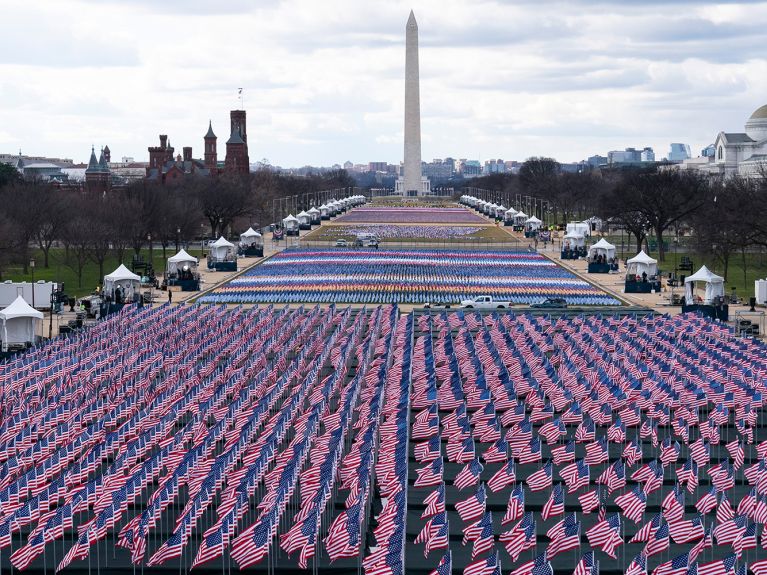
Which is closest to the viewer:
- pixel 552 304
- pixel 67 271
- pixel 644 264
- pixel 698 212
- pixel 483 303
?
pixel 483 303

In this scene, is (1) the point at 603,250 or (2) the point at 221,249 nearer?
(2) the point at 221,249

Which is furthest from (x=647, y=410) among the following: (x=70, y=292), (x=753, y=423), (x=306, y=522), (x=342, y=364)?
(x=70, y=292)

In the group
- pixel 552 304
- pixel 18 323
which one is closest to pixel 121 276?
pixel 18 323

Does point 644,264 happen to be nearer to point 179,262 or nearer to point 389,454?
point 179,262

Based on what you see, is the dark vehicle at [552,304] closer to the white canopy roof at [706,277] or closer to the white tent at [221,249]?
the white canopy roof at [706,277]

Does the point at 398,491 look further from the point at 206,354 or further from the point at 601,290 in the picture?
the point at 601,290

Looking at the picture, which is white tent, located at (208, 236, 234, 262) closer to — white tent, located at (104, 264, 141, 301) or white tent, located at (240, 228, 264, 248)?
white tent, located at (240, 228, 264, 248)

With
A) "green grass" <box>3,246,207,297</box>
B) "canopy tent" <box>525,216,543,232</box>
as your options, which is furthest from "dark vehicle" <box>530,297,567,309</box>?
"canopy tent" <box>525,216,543,232</box>
